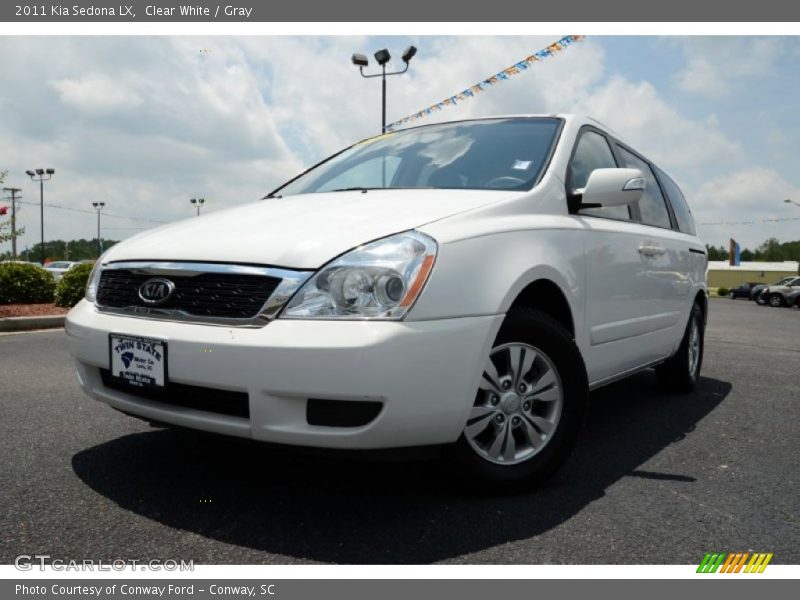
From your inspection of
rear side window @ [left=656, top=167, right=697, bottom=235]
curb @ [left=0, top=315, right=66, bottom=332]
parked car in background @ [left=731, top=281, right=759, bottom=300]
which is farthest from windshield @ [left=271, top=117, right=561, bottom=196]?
parked car in background @ [left=731, top=281, right=759, bottom=300]

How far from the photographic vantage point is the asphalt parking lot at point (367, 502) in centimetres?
205

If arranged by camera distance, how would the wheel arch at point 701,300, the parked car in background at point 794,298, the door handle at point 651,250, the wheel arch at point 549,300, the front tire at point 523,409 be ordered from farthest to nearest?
1. the parked car in background at point 794,298
2. the wheel arch at point 701,300
3. the door handle at point 651,250
4. the wheel arch at point 549,300
5. the front tire at point 523,409

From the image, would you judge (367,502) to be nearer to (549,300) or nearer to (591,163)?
(549,300)

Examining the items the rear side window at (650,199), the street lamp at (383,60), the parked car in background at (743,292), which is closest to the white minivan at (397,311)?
the rear side window at (650,199)

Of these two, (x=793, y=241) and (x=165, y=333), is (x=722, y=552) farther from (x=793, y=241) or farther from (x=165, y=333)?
(x=793, y=241)

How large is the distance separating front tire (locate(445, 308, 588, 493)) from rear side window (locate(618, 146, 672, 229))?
1.67 meters

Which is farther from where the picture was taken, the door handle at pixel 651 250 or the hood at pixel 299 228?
the door handle at pixel 651 250

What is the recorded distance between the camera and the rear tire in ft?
15.4

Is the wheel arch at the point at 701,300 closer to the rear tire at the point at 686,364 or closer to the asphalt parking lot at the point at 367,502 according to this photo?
the rear tire at the point at 686,364

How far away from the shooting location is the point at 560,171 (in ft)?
9.87

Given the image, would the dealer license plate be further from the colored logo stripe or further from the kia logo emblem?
the colored logo stripe

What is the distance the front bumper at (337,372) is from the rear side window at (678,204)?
306 centimetres

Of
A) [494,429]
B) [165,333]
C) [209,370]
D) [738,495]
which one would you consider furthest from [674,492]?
[165,333]

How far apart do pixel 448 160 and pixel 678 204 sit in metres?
2.44
